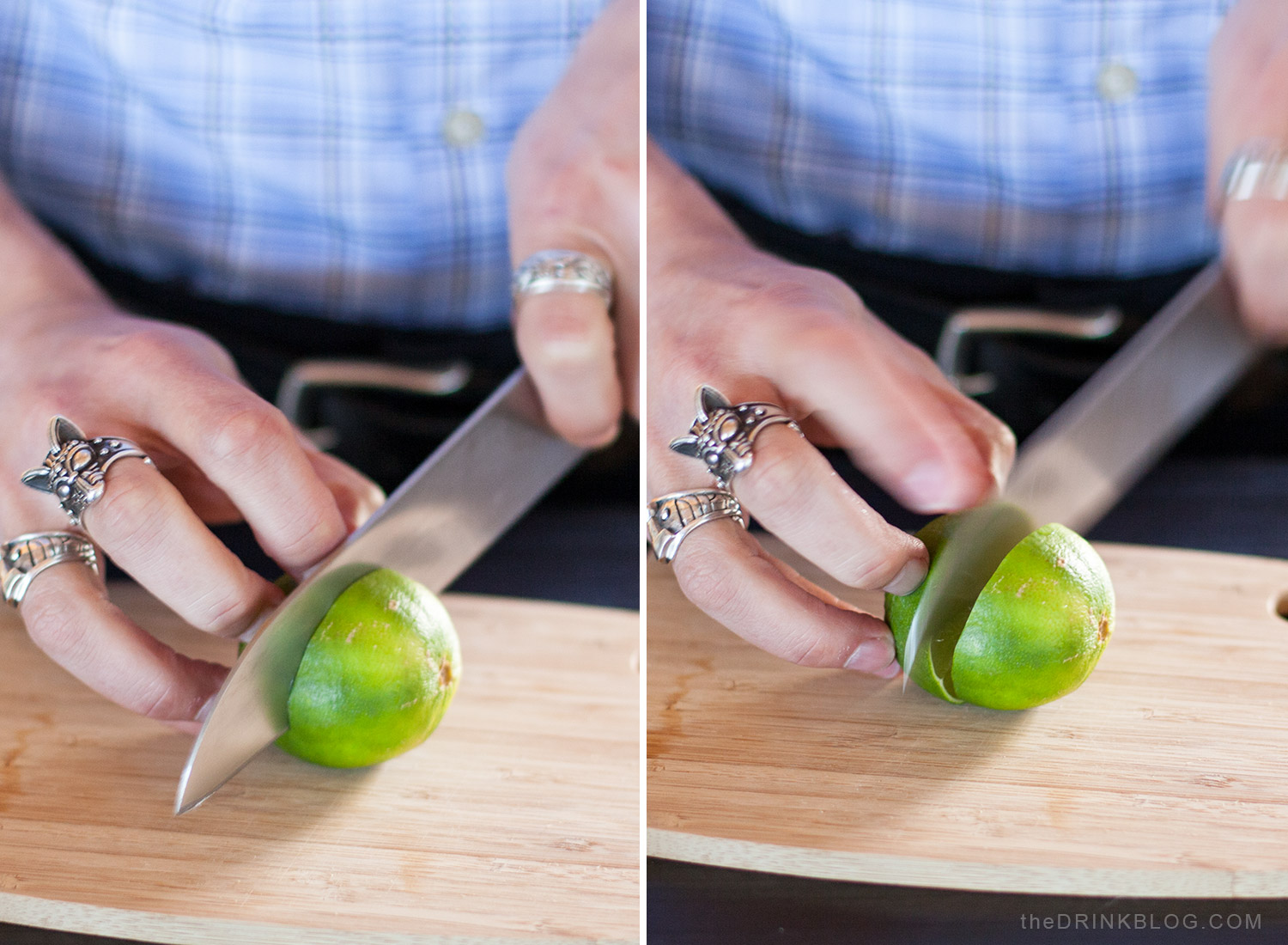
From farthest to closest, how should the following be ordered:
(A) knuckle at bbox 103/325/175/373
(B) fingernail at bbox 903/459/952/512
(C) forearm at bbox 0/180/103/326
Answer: (C) forearm at bbox 0/180/103/326 < (A) knuckle at bbox 103/325/175/373 < (B) fingernail at bbox 903/459/952/512

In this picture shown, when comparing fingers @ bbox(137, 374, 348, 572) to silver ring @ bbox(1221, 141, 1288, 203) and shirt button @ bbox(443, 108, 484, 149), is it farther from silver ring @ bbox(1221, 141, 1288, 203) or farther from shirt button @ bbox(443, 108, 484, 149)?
silver ring @ bbox(1221, 141, 1288, 203)

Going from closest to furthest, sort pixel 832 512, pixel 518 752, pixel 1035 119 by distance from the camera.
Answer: pixel 832 512 < pixel 518 752 < pixel 1035 119

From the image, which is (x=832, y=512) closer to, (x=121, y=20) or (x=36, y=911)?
(x=36, y=911)

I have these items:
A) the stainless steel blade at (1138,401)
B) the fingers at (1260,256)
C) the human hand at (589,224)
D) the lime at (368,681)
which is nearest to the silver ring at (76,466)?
the lime at (368,681)

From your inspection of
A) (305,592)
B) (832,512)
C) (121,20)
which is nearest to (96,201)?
(121,20)

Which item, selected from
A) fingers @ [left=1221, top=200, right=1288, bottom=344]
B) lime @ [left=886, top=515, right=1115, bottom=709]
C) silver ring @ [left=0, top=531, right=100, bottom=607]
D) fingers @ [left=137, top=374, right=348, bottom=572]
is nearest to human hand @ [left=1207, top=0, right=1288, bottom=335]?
fingers @ [left=1221, top=200, right=1288, bottom=344]
